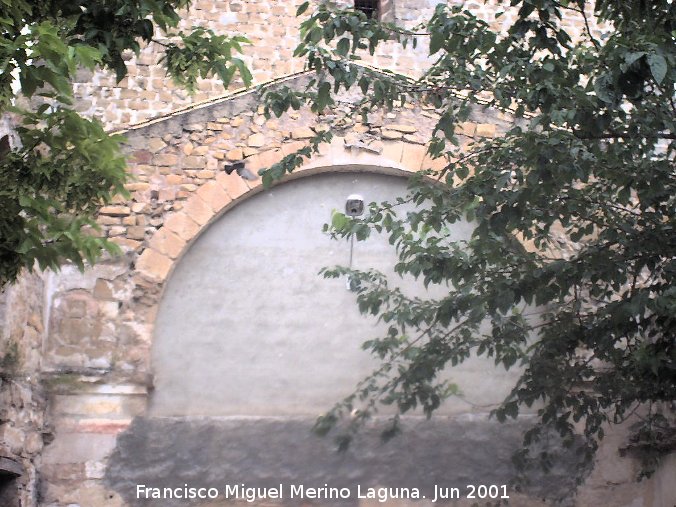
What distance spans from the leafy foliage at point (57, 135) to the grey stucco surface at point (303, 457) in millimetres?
2675

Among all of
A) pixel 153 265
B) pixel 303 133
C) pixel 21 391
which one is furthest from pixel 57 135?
pixel 303 133

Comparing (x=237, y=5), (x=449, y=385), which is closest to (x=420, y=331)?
(x=449, y=385)

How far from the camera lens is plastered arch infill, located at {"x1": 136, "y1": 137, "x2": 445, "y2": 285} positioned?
7.16 meters

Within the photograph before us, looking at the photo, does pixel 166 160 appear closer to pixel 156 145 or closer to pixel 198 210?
pixel 156 145

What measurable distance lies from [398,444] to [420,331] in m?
0.83

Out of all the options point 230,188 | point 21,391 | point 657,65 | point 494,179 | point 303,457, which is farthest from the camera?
point 230,188

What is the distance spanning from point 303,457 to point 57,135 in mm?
3340

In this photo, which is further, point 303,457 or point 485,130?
point 485,130

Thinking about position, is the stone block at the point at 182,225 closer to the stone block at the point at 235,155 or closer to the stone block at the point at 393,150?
the stone block at the point at 235,155

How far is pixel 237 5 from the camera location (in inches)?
424

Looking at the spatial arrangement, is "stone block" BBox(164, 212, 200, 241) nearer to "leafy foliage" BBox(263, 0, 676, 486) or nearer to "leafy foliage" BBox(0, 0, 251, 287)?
"leafy foliage" BBox(263, 0, 676, 486)

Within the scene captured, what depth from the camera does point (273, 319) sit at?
7.27m

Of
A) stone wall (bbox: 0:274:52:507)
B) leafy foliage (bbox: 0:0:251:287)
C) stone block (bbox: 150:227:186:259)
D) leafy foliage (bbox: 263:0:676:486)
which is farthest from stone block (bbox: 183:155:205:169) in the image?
leafy foliage (bbox: 0:0:251:287)

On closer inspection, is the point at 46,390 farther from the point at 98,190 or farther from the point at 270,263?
the point at 98,190
